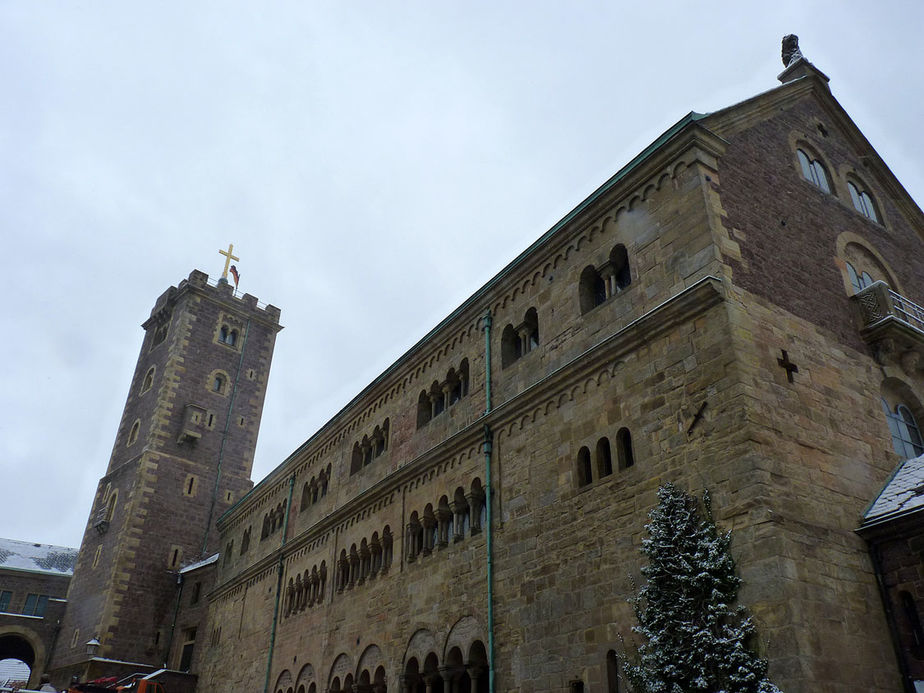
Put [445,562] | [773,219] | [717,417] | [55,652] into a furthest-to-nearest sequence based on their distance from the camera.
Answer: [55,652], [445,562], [773,219], [717,417]

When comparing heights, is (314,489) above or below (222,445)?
below

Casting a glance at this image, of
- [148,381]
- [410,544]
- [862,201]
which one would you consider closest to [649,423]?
[410,544]

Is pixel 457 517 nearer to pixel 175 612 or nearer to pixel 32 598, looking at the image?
pixel 175 612

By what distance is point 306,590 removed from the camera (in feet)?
89.6

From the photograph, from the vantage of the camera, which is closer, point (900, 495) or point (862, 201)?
point (900, 495)

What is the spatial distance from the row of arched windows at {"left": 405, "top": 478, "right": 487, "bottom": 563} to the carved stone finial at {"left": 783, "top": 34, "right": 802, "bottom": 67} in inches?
591

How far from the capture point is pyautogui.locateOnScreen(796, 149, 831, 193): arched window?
18.5 metres

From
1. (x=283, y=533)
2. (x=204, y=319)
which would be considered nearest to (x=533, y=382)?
(x=283, y=533)

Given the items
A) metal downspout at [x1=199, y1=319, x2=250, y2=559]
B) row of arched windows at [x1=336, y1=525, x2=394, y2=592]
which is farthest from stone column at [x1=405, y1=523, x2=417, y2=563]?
metal downspout at [x1=199, y1=319, x2=250, y2=559]

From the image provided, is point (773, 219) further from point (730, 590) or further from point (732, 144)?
point (730, 590)

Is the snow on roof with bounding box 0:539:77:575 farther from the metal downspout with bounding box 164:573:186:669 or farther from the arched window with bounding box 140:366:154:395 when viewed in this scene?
the metal downspout with bounding box 164:573:186:669

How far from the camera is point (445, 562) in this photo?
1930cm

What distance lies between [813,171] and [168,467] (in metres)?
40.2

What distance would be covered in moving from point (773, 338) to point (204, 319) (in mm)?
45020
